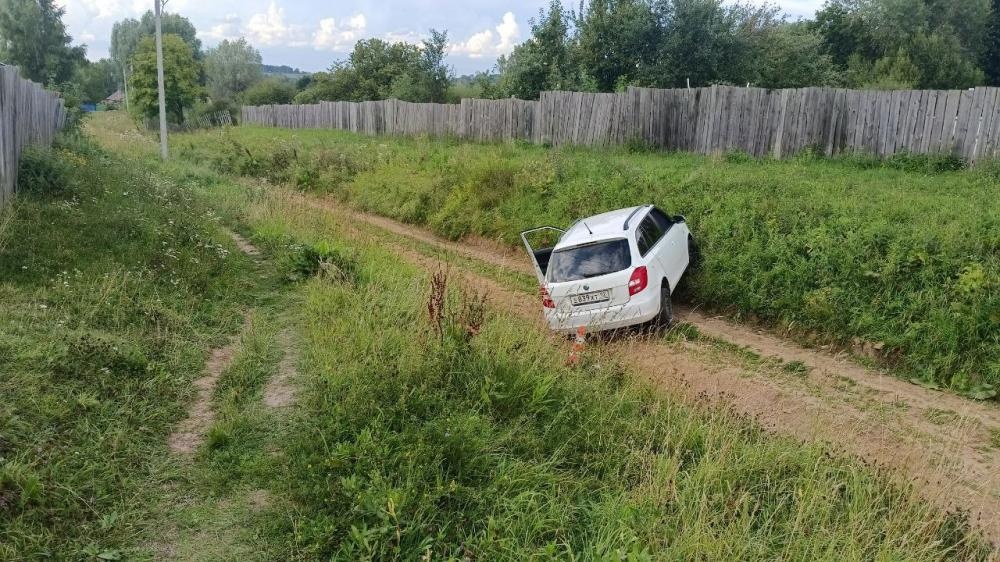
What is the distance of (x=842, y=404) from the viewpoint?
6.65 m

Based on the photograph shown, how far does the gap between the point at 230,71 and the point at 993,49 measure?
68.5 metres

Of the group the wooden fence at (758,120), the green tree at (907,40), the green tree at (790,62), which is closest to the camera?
the wooden fence at (758,120)

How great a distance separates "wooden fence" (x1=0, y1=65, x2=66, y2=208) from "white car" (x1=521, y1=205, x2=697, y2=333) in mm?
6841

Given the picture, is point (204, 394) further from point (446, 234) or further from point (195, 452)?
point (446, 234)

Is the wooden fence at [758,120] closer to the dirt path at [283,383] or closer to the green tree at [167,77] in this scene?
the dirt path at [283,383]

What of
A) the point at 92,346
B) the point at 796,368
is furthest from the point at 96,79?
the point at 796,368

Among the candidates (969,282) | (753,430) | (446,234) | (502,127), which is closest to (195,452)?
(753,430)

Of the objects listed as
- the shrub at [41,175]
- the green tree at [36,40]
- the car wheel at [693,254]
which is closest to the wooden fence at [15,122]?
the shrub at [41,175]

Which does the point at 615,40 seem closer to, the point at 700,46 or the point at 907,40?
the point at 700,46

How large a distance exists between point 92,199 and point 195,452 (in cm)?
657

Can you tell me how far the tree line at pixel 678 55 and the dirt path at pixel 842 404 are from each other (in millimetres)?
13527

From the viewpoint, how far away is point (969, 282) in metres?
7.42

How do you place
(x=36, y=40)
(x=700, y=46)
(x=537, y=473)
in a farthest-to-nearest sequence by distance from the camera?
1. (x=36, y=40)
2. (x=700, y=46)
3. (x=537, y=473)

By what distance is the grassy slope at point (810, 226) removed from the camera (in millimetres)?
7418
